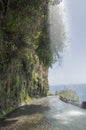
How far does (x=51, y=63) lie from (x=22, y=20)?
1773cm

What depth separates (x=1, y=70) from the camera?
35.8 meters

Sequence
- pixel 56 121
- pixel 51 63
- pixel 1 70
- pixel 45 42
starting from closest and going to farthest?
pixel 56 121, pixel 1 70, pixel 45 42, pixel 51 63

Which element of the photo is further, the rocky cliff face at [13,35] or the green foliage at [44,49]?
the green foliage at [44,49]

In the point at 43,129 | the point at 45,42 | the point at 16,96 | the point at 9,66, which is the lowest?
the point at 43,129

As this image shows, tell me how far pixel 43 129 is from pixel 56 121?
4.38 m

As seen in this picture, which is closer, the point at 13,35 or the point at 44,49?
the point at 13,35

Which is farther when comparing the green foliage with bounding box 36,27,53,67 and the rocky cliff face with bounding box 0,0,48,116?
the green foliage with bounding box 36,27,53,67

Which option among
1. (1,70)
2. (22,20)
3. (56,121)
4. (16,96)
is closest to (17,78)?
(16,96)

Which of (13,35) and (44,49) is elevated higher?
(44,49)

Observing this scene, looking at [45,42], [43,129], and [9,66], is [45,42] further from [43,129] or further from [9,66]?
[43,129]

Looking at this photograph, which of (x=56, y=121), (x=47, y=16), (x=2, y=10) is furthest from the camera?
(x=47, y=16)

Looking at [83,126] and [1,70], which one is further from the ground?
[1,70]

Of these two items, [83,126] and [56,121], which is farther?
[56,121]

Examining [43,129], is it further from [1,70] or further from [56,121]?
[1,70]
